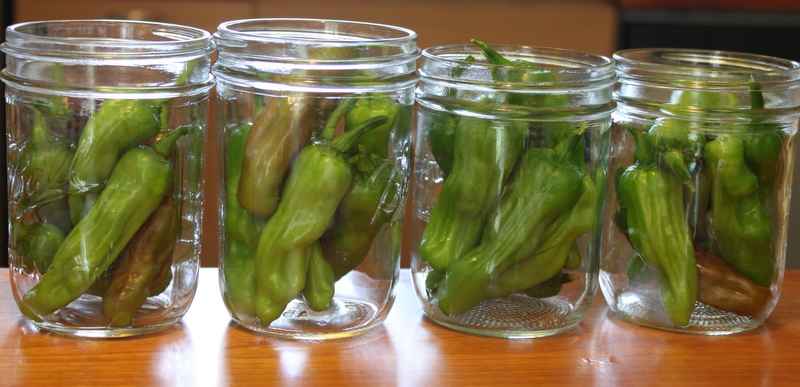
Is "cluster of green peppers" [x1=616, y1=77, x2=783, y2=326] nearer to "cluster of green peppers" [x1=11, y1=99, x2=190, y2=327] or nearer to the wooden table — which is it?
the wooden table

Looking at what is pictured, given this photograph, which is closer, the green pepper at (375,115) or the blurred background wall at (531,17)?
the green pepper at (375,115)

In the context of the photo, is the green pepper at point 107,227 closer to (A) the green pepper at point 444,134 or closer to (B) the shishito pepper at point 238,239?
(B) the shishito pepper at point 238,239

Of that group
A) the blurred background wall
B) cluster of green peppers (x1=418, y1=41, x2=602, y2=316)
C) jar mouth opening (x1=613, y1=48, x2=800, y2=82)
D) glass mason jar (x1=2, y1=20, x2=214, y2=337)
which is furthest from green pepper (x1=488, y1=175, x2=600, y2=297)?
the blurred background wall

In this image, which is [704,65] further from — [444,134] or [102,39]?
[102,39]

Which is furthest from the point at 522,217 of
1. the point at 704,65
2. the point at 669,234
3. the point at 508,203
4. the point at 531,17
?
the point at 531,17

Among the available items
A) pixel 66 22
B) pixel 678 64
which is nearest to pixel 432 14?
pixel 678 64

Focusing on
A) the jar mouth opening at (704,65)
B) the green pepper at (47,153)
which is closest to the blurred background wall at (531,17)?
the jar mouth opening at (704,65)

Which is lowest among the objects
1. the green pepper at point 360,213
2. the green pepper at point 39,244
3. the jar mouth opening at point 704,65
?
the green pepper at point 39,244

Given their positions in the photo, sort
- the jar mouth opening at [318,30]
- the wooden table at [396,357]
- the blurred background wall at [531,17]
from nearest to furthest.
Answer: the wooden table at [396,357]
the jar mouth opening at [318,30]
the blurred background wall at [531,17]
